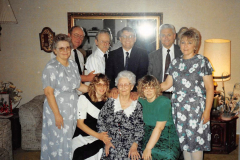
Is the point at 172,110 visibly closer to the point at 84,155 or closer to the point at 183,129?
the point at 183,129

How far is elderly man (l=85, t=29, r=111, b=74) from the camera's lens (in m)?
2.72

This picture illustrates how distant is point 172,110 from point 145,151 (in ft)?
1.67

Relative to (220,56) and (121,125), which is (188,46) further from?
(220,56)

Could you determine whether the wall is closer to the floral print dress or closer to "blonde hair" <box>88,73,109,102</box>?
"blonde hair" <box>88,73,109,102</box>

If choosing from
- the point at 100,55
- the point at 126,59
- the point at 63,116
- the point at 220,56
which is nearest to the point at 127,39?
the point at 126,59

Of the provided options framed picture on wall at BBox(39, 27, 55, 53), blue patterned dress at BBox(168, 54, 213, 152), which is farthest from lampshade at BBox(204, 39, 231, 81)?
framed picture on wall at BBox(39, 27, 55, 53)

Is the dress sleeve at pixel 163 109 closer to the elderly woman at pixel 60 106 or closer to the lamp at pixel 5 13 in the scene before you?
the elderly woman at pixel 60 106

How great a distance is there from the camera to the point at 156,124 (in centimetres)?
214

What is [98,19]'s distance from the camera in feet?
11.4

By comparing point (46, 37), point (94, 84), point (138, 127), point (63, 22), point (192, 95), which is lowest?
point (138, 127)

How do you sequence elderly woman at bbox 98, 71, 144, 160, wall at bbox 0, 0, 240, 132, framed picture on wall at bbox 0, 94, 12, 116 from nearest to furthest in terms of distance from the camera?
elderly woman at bbox 98, 71, 144, 160
framed picture on wall at bbox 0, 94, 12, 116
wall at bbox 0, 0, 240, 132

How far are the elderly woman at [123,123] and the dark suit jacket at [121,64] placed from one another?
17.4 inches

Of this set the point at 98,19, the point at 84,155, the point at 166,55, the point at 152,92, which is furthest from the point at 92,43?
the point at 84,155

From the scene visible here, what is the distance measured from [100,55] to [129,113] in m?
0.93
